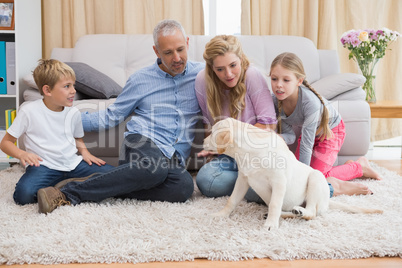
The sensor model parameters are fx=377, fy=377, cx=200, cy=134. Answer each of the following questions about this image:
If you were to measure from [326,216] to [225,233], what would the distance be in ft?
1.42

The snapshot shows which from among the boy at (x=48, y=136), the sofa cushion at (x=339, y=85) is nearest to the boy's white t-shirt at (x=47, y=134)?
the boy at (x=48, y=136)

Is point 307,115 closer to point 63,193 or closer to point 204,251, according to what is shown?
point 204,251

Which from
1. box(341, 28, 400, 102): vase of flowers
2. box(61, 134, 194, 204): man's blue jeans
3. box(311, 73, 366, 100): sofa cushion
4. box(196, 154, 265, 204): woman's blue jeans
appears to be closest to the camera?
box(61, 134, 194, 204): man's blue jeans

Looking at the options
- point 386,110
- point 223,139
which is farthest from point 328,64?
point 223,139

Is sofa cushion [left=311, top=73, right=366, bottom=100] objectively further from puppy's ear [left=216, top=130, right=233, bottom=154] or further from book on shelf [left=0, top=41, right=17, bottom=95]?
book on shelf [left=0, top=41, right=17, bottom=95]

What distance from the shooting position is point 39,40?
307 centimetres

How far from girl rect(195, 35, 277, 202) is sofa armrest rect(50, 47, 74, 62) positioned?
157 cm

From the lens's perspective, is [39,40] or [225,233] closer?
[225,233]

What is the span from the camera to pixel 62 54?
9.63 feet

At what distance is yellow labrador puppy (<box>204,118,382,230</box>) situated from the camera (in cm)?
136

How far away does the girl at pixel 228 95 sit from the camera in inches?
63.7

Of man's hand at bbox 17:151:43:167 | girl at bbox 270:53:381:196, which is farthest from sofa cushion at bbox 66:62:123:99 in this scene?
girl at bbox 270:53:381:196

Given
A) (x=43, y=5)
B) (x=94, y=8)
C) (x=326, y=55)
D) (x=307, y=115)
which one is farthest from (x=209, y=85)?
(x=43, y=5)

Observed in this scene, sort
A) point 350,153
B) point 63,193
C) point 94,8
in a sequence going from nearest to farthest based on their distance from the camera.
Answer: point 63,193 → point 350,153 → point 94,8
